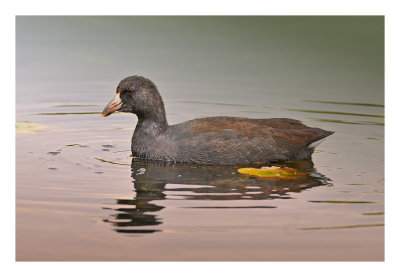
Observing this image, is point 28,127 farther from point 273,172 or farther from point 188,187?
point 273,172

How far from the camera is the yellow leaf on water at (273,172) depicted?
40.0ft

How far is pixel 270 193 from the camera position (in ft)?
36.6

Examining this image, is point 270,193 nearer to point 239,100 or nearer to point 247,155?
point 247,155

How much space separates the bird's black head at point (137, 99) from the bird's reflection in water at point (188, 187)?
851 millimetres

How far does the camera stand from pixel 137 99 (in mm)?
13453

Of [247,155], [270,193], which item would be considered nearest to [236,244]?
[270,193]

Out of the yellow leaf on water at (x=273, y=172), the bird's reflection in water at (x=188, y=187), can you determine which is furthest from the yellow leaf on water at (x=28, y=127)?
the yellow leaf on water at (x=273, y=172)

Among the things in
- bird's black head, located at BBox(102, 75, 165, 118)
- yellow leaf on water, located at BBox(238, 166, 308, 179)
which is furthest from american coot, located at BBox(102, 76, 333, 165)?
yellow leaf on water, located at BBox(238, 166, 308, 179)

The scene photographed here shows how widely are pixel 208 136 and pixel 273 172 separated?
1.21 meters

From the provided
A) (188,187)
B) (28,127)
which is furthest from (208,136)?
(28,127)

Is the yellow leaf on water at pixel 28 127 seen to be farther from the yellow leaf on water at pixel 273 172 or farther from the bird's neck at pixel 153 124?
the yellow leaf on water at pixel 273 172

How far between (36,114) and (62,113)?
0.48m

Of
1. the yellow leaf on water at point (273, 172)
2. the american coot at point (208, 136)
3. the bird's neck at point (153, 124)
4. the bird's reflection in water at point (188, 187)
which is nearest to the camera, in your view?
the bird's reflection in water at point (188, 187)

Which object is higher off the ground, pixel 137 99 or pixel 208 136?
pixel 137 99
